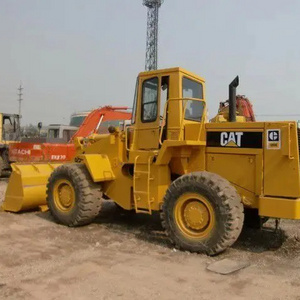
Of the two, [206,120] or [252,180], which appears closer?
[252,180]

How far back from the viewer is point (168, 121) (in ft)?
23.1

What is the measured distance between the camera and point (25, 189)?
8742mm

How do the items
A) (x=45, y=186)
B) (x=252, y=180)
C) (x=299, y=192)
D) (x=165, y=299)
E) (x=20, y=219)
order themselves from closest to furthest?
(x=165, y=299) < (x=299, y=192) < (x=252, y=180) < (x=20, y=219) < (x=45, y=186)

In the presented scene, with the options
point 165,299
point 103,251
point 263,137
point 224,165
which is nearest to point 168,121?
point 224,165

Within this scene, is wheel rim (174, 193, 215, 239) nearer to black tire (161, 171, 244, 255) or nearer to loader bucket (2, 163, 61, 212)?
black tire (161, 171, 244, 255)

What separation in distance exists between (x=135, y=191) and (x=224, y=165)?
167cm

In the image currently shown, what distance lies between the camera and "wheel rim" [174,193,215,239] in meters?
6.11

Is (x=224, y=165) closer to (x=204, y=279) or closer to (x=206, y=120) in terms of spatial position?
(x=206, y=120)

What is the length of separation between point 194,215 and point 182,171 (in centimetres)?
105

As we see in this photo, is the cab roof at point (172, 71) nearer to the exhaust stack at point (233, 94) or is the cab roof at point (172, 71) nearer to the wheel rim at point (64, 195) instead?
the exhaust stack at point (233, 94)

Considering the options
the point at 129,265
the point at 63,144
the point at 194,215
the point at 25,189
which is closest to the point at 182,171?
the point at 194,215

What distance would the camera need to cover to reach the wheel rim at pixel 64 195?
7941mm

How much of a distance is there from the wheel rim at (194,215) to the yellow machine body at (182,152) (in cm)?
64

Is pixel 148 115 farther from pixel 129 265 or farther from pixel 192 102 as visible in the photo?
pixel 129 265
